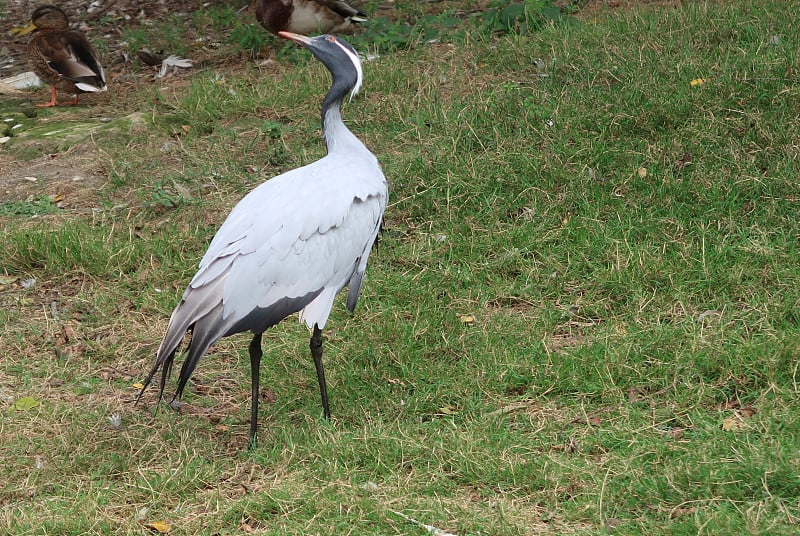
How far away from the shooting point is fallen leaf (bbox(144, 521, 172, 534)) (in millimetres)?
3549

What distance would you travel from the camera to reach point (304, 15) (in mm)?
8320

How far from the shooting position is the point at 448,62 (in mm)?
7258

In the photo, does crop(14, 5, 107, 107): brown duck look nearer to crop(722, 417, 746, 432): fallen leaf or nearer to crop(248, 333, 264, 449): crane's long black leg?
crop(248, 333, 264, 449): crane's long black leg

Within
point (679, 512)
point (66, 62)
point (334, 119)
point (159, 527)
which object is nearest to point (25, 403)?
point (159, 527)

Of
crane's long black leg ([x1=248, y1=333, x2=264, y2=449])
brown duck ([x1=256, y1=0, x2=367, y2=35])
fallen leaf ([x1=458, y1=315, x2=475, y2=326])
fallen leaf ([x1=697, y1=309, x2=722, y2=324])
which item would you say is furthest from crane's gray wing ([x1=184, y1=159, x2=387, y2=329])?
brown duck ([x1=256, y1=0, x2=367, y2=35])

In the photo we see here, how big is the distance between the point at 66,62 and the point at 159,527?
16.7 feet

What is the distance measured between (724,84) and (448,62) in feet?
6.65

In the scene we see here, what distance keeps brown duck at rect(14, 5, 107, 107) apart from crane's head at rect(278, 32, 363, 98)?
139 inches

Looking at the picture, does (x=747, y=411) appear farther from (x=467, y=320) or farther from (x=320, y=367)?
(x=320, y=367)

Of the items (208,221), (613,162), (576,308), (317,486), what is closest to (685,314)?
(576,308)

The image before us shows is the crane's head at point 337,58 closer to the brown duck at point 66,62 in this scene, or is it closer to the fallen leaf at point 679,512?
the fallen leaf at point 679,512

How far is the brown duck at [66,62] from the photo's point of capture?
764 cm

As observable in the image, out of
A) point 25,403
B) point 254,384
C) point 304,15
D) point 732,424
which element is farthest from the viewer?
point 304,15

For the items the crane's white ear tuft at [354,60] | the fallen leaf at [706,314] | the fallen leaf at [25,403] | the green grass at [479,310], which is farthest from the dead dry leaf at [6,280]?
the fallen leaf at [706,314]
